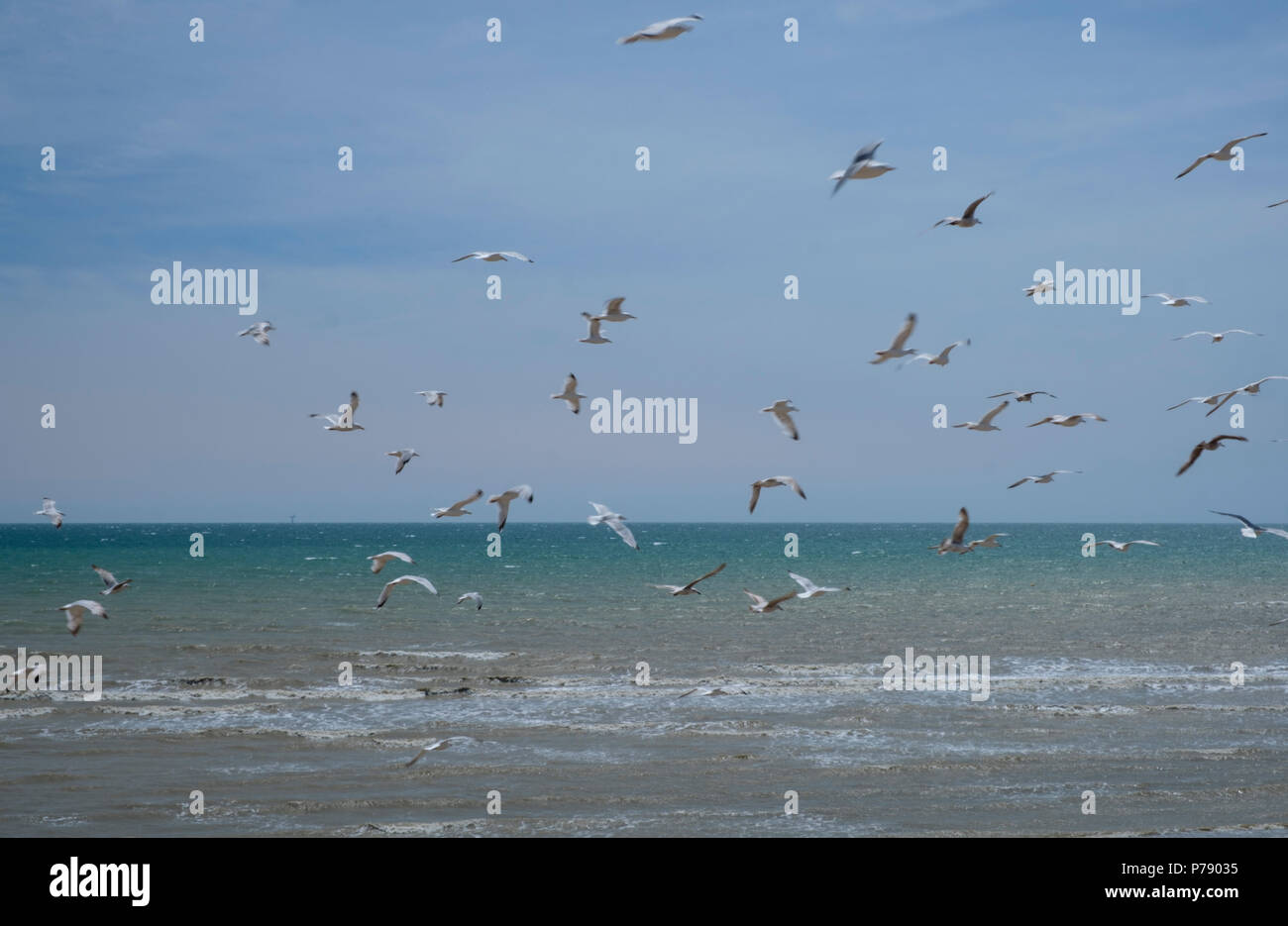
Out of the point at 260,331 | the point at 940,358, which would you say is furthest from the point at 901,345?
the point at 260,331

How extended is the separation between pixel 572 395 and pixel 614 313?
1.34 m

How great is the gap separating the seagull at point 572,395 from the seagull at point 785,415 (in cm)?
272

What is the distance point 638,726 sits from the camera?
19016mm

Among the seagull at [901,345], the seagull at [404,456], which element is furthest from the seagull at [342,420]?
the seagull at [901,345]

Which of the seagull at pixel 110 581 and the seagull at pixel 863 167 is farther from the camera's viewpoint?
the seagull at pixel 110 581

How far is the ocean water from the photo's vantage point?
14.0m

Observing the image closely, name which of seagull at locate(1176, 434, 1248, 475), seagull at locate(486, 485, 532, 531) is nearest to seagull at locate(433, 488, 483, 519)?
seagull at locate(486, 485, 532, 531)

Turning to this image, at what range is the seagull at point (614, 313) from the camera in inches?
628

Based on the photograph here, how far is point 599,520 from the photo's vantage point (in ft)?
49.1

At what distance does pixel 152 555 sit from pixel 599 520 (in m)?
84.8

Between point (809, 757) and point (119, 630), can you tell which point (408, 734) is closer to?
point (809, 757)

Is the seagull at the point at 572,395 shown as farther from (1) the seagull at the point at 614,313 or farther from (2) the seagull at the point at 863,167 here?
(2) the seagull at the point at 863,167

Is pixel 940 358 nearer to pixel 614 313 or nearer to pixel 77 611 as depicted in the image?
pixel 614 313

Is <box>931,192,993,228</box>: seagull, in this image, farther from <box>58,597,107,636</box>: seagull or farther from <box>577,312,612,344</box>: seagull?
<box>58,597,107,636</box>: seagull
